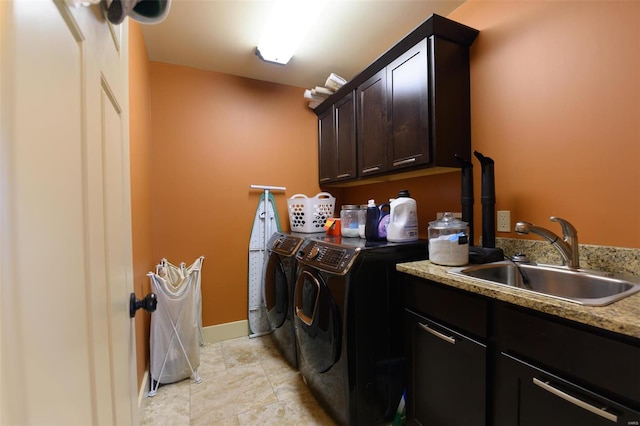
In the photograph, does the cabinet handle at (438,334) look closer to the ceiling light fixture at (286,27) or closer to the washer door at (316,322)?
the washer door at (316,322)

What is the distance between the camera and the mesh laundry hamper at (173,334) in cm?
191

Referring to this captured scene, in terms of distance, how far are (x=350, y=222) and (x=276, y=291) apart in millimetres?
805

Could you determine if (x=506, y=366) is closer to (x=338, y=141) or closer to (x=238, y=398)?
(x=238, y=398)

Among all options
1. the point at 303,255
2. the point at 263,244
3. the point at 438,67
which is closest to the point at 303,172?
the point at 263,244

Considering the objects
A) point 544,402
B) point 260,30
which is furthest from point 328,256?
point 260,30

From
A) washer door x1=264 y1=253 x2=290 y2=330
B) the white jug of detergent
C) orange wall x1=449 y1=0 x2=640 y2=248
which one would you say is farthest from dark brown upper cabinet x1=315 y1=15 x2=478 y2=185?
washer door x1=264 y1=253 x2=290 y2=330

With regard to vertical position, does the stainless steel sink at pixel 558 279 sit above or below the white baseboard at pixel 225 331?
above

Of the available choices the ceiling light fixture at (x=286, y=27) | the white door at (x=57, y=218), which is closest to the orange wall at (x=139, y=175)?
the ceiling light fixture at (x=286, y=27)

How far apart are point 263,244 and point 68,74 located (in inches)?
93.6

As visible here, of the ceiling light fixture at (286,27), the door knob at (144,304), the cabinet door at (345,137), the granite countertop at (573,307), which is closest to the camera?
the granite countertop at (573,307)

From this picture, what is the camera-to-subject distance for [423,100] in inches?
64.3

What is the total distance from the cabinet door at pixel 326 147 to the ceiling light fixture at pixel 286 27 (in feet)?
2.26

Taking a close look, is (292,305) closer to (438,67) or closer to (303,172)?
(303,172)

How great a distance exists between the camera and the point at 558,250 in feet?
4.05
